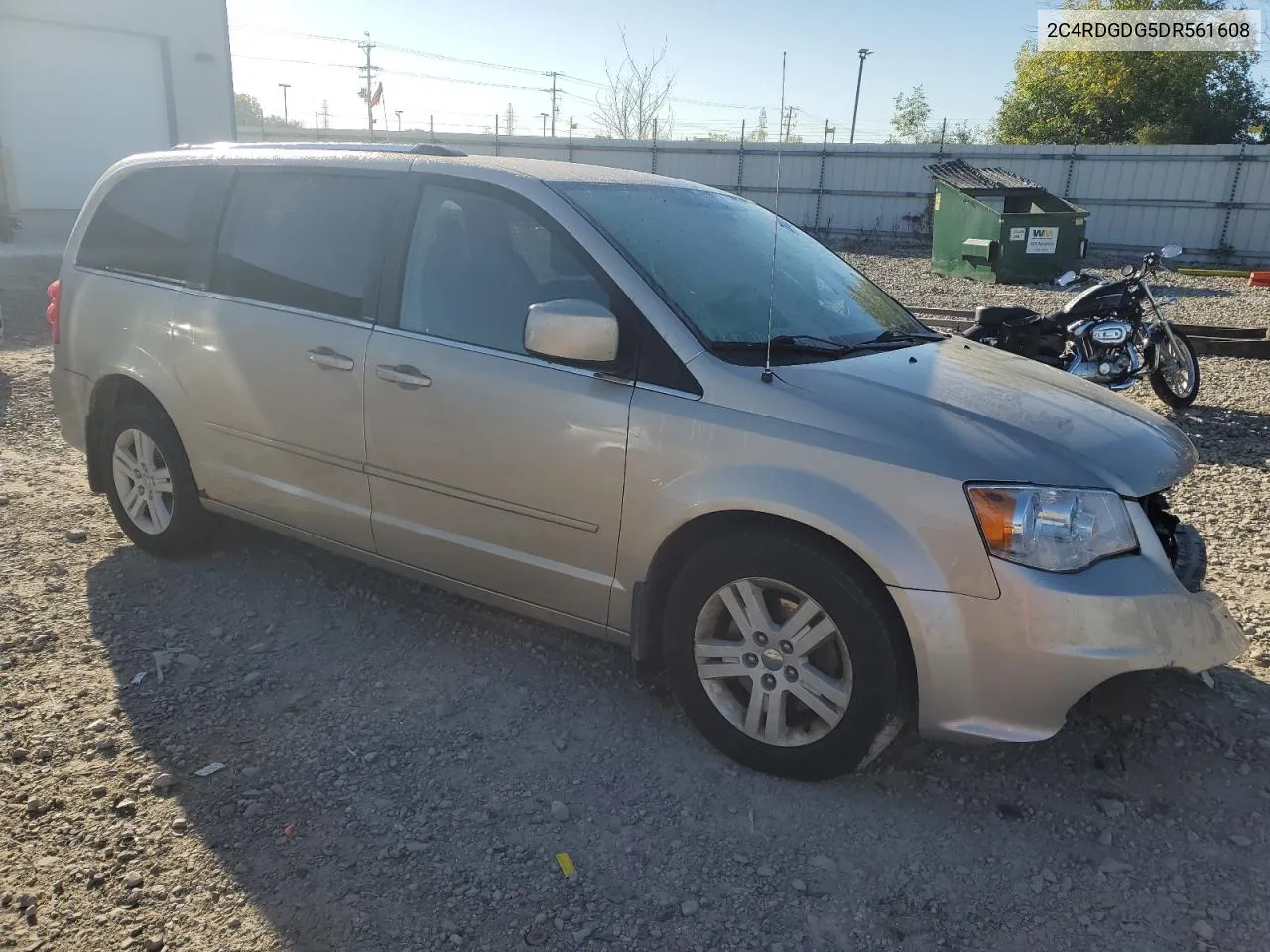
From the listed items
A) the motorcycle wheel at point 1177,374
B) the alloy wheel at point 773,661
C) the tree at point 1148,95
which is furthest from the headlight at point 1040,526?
the tree at point 1148,95

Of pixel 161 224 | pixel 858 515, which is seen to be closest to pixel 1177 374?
pixel 858 515

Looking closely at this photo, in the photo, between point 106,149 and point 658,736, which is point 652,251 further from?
point 106,149

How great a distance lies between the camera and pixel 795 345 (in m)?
3.08

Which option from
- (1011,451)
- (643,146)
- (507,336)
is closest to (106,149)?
(643,146)

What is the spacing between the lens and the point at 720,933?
7.64ft

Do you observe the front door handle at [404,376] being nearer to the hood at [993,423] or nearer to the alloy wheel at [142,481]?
the hood at [993,423]

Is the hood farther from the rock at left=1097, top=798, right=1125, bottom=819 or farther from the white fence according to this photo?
the white fence

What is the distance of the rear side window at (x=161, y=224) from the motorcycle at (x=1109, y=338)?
547 centimetres

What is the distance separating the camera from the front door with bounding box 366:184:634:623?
304cm

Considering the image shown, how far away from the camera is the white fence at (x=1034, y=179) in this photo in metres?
20.7

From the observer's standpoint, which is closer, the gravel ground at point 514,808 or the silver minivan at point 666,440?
the gravel ground at point 514,808

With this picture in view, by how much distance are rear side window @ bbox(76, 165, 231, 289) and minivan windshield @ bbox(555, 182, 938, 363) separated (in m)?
1.80

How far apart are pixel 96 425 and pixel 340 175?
187 centimetres

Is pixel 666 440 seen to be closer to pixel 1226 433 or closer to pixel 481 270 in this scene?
pixel 481 270
